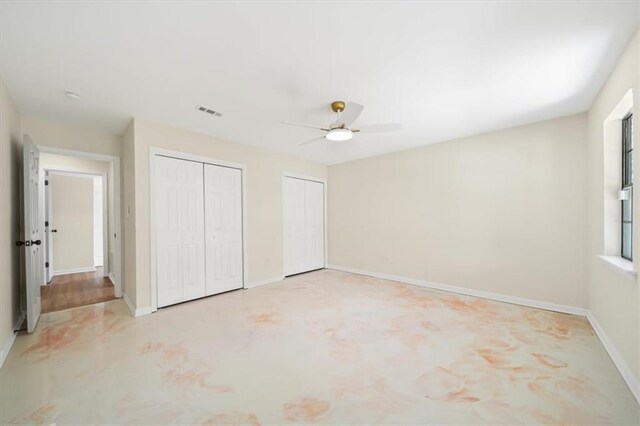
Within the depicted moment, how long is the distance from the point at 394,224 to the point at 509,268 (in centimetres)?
192

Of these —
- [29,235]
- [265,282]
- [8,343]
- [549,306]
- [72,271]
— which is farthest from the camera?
[72,271]

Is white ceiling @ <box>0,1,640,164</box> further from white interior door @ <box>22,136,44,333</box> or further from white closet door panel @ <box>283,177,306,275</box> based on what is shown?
white closet door panel @ <box>283,177,306,275</box>

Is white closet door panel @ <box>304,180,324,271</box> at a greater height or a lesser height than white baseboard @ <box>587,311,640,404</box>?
greater

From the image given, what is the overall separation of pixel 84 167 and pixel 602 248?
25.9ft

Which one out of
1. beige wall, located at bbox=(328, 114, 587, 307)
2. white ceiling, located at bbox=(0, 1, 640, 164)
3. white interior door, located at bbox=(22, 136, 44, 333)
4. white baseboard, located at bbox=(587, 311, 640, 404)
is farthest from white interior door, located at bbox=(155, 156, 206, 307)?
white baseboard, located at bbox=(587, 311, 640, 404)

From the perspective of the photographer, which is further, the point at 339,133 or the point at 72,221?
the point at 72,221

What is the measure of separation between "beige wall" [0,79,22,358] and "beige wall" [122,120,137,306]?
102 cm

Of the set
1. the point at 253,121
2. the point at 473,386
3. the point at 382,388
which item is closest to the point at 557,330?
the point at 473,386

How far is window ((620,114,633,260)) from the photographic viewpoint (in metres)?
2.46

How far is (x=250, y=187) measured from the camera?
467 centimetres

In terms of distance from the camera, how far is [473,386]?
1954 mm

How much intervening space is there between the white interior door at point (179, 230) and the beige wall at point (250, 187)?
6.4 inches

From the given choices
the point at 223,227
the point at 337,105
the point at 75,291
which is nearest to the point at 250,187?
the point at 223,227

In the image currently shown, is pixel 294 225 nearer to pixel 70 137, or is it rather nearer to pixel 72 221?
pixel 70 137
